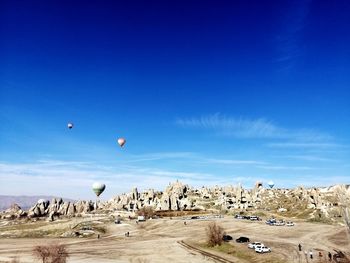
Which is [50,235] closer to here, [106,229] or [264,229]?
[106,229]

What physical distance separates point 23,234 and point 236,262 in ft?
314

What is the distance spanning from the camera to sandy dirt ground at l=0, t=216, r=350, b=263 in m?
79.8

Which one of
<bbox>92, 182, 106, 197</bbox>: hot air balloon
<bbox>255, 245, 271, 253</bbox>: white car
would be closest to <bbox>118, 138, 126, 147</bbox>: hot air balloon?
<bbox>92, 182, 106, 197</bbox>: hot air balloon

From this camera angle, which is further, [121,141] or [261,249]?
[121,141]

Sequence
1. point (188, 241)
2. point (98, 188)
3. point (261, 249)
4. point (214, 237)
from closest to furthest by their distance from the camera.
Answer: point (261, 249)
point (214, 237)
point (188, 241)
point (98, 188)

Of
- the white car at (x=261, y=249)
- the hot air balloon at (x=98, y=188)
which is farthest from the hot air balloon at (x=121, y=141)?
the white car at (x=261, y=249)

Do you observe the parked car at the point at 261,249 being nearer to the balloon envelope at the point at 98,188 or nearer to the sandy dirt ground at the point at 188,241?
the sandy dirt ground at the point at 188,241

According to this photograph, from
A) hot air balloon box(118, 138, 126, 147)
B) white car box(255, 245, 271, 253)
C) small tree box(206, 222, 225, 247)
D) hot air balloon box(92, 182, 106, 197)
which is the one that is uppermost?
hot air balloon box(118, 138, 126, 147)

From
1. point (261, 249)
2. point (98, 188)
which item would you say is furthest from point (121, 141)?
point (261, 249)

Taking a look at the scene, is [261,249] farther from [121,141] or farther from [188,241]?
[121,141]

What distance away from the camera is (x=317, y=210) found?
168 meters

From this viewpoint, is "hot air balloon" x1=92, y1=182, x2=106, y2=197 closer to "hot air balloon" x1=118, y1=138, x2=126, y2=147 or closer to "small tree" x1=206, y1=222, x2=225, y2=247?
"hot air balloon" x1=118, y1=138, x2=126, y2=147

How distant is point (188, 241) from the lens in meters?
104

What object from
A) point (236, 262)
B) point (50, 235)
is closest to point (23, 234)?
point (50, 235)
